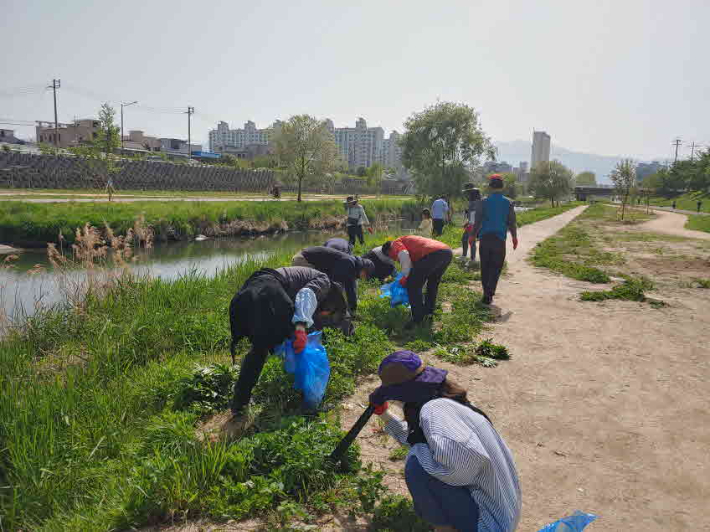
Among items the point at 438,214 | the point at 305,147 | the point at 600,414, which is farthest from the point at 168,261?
the point at 305,147

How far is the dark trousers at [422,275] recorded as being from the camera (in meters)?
6.64

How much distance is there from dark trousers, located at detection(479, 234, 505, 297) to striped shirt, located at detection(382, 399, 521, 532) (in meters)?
6.16

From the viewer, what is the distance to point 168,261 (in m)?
16.9

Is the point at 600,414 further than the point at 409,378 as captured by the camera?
Yes

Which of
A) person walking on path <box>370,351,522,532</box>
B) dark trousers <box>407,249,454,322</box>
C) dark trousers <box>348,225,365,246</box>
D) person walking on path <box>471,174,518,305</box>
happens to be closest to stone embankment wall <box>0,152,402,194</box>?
dark trousers <box>348,225,365,246</box>

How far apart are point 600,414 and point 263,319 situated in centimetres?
324

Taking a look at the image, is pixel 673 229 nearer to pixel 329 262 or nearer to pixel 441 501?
pixel 329 262

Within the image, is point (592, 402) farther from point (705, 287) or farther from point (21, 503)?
point (705, 287)

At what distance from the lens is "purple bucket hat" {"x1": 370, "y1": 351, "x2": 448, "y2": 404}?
2551 mm

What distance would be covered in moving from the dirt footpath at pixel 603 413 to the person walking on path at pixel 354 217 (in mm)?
7561

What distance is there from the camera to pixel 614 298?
9.00 metres

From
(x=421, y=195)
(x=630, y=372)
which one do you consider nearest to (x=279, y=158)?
(x=421, y=195)

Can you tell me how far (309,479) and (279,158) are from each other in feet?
117

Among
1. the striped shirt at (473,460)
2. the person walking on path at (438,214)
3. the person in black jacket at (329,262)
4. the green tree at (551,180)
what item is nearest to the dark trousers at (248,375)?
the person in black jacket at (329,262)
